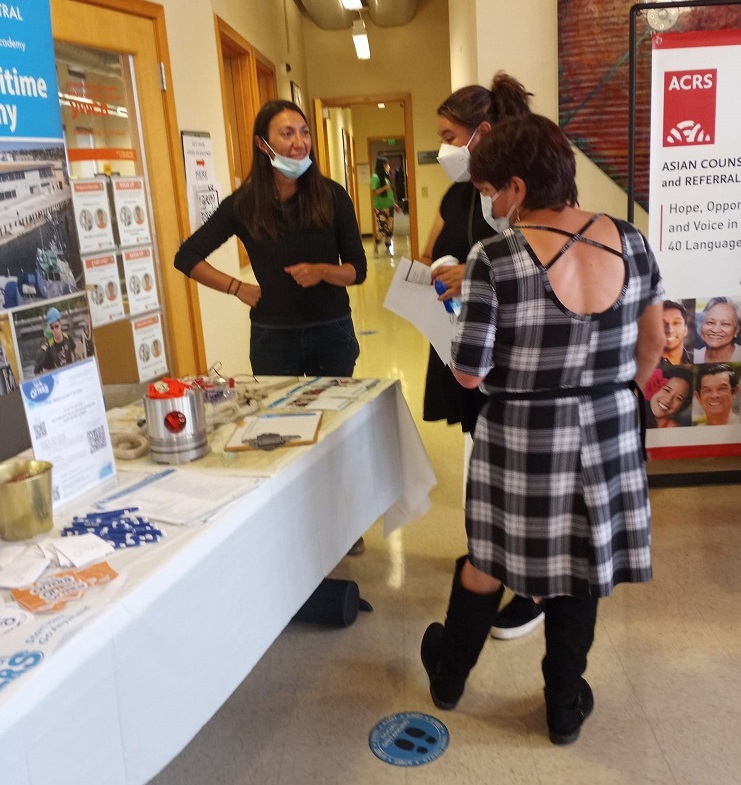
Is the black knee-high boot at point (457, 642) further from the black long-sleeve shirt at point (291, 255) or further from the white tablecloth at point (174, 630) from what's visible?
the black long-sleeve shirt at point (291, 255)

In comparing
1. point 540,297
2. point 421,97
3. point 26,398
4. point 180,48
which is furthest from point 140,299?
point 421,97

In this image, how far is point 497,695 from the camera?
189 centimetres

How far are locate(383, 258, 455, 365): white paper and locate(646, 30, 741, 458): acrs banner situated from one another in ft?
4.16

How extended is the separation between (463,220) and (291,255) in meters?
0.54

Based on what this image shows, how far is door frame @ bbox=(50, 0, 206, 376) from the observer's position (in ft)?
11.3

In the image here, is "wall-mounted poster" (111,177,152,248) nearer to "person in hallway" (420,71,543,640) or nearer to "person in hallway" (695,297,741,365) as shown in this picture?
"person in hallway" (420,71,543,640)

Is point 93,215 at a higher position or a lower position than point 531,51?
lower

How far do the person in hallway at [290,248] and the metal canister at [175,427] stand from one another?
743mm

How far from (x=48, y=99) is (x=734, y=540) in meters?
2.52

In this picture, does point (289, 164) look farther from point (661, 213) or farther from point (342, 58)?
point (342, 58)

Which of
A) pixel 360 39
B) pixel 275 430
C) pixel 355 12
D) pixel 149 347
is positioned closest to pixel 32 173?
pixel 275 430

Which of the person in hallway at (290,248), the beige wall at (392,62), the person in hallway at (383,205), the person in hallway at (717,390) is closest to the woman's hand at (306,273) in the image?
the person in hallway at (290,248)

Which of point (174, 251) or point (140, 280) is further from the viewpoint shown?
point (174, 251)

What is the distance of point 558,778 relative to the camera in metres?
1.60
